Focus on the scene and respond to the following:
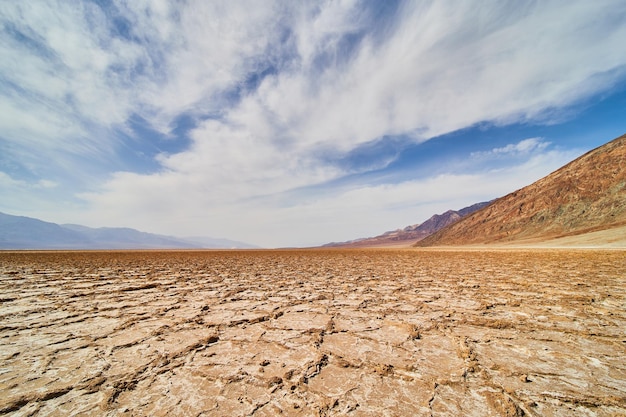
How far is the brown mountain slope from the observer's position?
83.3 ft

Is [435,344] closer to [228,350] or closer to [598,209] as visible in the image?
[228,350]

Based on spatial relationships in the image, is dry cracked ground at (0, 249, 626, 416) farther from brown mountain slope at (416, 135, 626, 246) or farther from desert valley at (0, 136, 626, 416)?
brown mountain slope at (416, 135, 626, 246)

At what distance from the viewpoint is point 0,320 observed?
2.87 metres

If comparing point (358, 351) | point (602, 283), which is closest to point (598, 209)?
point (602, 283)

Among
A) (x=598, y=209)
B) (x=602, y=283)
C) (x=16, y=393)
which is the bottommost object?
(x=602, y=283)

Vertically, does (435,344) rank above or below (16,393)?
below

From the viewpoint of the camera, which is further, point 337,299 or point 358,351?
point 337,299

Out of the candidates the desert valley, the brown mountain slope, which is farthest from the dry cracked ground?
the brown mountain slope

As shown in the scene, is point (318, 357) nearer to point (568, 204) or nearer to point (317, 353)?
point (317, 353)

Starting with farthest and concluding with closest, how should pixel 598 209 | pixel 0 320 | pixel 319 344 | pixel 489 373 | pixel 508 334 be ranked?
pixel 598 209 → pixel 0 320 → pixel 508 334 → pixel 319 344 → pixel 489 373

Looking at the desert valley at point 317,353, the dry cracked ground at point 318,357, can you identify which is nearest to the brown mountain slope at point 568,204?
the desert valley at point 317,353

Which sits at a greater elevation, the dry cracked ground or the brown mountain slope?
the brown mountain slope

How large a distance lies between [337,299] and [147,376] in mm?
2548

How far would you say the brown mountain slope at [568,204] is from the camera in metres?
25.4
